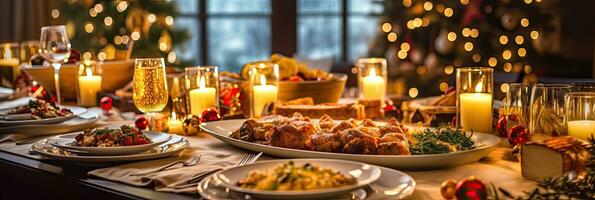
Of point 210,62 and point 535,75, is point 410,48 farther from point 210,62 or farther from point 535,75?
point 210,62

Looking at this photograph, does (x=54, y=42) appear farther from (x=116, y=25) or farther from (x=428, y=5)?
(x=428, y=5)

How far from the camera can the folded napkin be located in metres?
1.45

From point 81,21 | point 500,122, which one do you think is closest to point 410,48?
point 81,21

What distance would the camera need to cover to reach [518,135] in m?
1.72

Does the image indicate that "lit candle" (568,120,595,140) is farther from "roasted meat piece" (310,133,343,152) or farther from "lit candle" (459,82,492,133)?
"roasted meat piece" (310,133,343,152)

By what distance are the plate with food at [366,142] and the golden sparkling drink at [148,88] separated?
217mm

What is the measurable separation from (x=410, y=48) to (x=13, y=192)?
4.60m

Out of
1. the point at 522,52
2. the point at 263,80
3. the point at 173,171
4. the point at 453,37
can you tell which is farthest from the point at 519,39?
the point at 173,171

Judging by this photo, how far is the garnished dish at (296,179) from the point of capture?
124cm

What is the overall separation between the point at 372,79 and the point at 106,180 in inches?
47.1

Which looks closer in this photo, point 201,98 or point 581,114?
point 581,114

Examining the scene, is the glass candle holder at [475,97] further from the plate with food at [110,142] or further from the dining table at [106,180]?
the plate with food at [110,142]

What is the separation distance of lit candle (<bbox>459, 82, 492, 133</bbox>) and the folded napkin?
1.99ft

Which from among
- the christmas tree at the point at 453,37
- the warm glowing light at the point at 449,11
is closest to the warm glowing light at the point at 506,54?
the christmas tree at the point at 453,37
